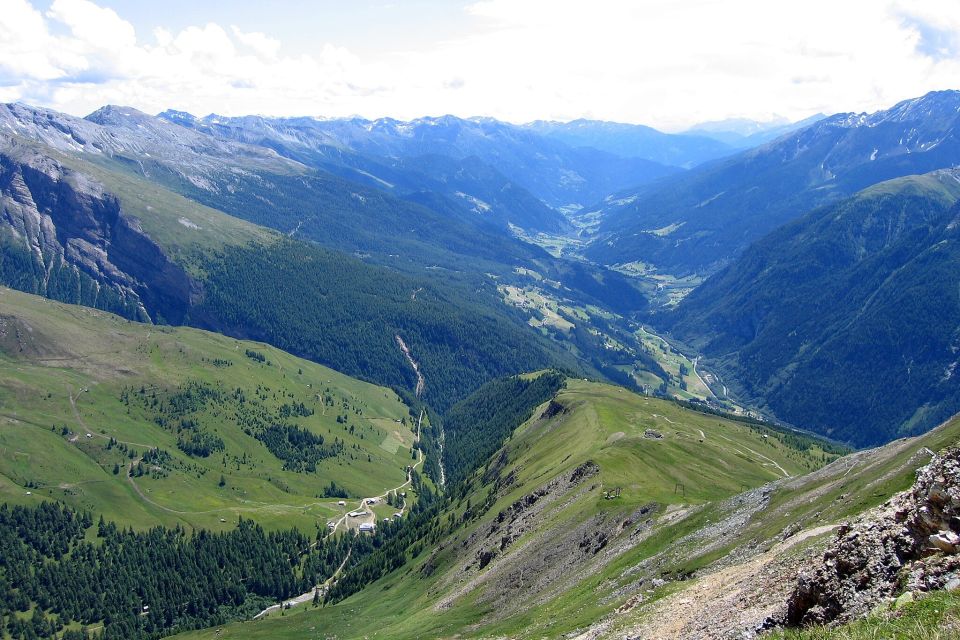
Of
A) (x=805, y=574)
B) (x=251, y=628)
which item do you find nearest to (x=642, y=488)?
(x=805, y=574)

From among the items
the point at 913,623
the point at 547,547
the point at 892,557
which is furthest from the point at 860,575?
the point at 547,547

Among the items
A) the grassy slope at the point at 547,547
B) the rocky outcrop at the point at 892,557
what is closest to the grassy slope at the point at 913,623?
the rocky outcrop at the point at 892,557

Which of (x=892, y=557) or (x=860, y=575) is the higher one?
(x=892, y=557)

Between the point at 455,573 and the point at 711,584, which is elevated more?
the point at 711,584

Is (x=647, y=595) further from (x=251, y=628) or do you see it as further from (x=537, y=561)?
(x=251, y=628)

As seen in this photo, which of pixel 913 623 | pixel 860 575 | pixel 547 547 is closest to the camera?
pixel 913 623

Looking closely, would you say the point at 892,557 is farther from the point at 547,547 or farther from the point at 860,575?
the point at 547,547

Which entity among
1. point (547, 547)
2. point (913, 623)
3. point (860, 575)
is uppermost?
point (913, 623)

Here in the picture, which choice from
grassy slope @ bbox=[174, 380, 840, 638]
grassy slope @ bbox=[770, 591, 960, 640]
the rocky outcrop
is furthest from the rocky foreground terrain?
grassy slope @ bbox=[174, 380, 840, 638]
